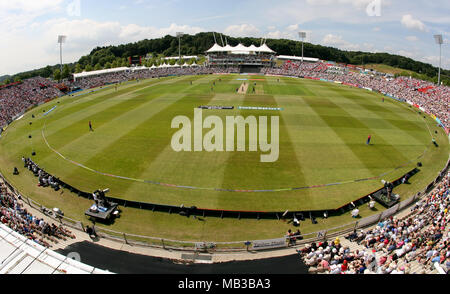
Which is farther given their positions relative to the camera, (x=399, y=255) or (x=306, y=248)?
(x=306, y=248)

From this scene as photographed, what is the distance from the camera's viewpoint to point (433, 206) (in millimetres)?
16625

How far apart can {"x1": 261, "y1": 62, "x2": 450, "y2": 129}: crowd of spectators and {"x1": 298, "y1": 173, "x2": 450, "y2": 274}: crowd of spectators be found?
3276cm

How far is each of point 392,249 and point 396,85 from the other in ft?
228

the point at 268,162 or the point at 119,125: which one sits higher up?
the point at 119,125

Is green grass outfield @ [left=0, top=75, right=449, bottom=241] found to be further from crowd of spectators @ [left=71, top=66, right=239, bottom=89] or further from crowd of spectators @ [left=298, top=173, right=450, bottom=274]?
crowd of spectators @ [left=71, top=66, right=239, bottom=89]

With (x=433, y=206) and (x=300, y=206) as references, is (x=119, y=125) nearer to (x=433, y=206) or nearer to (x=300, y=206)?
(x=300, y=206)

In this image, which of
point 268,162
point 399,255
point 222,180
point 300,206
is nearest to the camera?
point 399,255

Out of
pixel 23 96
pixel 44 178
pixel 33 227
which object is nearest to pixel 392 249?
pixel 33 227

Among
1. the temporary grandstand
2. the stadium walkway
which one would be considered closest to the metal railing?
the stadium walkway

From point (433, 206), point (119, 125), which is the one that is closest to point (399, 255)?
point (433, 206)

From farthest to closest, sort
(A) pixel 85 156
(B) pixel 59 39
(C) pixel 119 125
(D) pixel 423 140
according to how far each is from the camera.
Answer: (B) pixel 59 39
(C) pixel 119 125
(D) pixel 423 140
(A) pixel 85 156

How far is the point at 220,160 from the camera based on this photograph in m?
25.8

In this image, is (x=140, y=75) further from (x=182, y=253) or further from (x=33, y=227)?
(x=182, y=253)

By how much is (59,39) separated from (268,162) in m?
93.7
